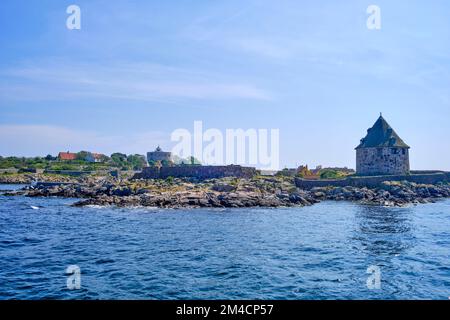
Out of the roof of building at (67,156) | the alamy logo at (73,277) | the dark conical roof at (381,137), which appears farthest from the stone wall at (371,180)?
the roof of building at (67,156)

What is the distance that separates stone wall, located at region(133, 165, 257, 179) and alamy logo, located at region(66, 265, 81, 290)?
62.0 metres

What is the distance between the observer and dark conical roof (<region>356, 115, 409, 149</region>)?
71.1 meters

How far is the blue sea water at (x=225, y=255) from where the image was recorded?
1600 centimetres

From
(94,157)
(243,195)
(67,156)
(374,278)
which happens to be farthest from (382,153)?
(67,156)

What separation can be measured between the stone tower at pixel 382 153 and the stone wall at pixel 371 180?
375 centimetres

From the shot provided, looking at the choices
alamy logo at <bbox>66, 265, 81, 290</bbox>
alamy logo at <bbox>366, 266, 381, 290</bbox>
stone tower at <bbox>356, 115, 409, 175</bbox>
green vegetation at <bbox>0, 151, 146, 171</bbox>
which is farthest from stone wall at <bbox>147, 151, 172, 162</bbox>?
alamy logo at <bbox>366, 266, 381, 290</bbox>

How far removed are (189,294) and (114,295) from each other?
9.81 feet

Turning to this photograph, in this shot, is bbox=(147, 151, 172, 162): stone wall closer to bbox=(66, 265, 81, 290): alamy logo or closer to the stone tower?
the stone tower

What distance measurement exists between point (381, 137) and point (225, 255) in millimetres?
59642

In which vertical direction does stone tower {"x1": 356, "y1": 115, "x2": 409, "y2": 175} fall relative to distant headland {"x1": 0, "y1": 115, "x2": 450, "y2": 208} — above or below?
above

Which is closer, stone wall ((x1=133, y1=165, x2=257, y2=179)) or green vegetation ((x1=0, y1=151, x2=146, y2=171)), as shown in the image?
stone wall ((x1=133, y1=165, x2=257, y2=179))

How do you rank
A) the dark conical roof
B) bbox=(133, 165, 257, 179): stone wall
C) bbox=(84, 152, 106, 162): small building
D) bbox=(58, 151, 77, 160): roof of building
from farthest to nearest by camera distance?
1. bbox=(84, 152, 106, 162): small building
2. bbox=(58, 151, 77, 160): roof of building
3. bbox=(133, 165, 257, 179): stone wall
4. the dark conical roof

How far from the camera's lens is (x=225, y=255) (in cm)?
2241

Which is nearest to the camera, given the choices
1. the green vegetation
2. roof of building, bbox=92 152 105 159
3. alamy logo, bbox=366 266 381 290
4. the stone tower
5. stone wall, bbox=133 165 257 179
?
alamy logo, bbox=366 266 381 290
